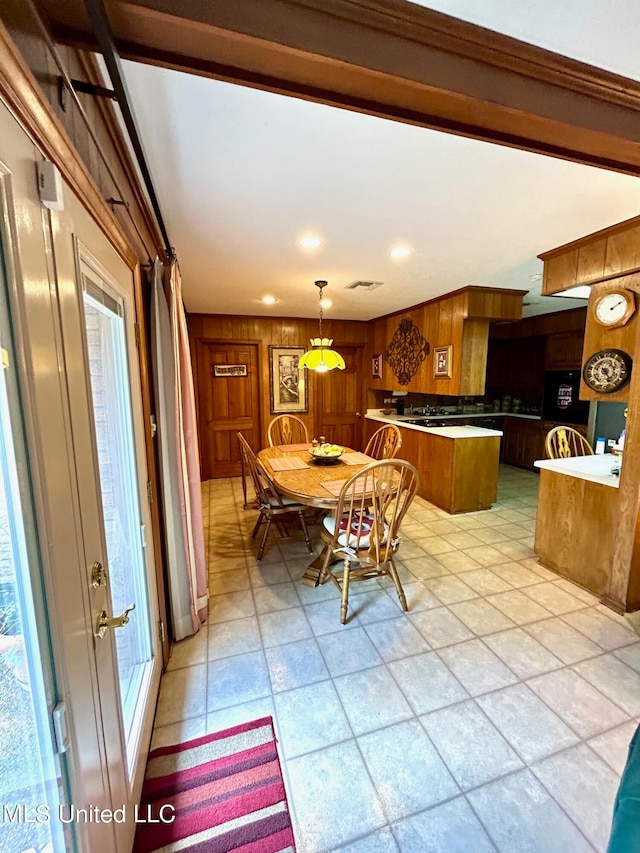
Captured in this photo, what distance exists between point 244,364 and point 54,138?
183 inches

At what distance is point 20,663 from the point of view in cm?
63

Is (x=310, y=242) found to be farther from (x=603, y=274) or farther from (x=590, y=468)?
(x=590, y=468)

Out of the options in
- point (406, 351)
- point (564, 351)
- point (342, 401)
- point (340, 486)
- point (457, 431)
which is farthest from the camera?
point (342, 401)

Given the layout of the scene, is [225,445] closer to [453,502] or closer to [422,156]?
[453,502]

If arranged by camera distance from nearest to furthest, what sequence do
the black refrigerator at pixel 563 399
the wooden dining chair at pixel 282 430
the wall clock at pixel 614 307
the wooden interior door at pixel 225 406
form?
the wall clock at pixel 614 307, the wooden dining chair at pixel 282 430, the black refrigerator at pixel 563 399, the wooden interior door at pixel 225 406

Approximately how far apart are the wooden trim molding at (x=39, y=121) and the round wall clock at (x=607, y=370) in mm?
2926

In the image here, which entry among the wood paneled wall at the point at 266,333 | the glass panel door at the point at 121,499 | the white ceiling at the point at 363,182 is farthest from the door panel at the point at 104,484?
the wood paneled wall at the point at 266,333

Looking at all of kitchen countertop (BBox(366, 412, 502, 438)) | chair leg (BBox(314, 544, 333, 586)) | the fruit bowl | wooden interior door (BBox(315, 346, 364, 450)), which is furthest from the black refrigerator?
chair leg (BBox(314, 544, 333, 586))

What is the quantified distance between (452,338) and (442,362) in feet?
0.96

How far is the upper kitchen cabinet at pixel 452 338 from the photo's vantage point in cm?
379

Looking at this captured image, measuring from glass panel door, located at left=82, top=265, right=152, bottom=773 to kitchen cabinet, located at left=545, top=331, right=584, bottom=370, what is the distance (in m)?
5.55

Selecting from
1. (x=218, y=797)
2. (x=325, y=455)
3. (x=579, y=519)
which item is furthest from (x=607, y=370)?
(x=218, y=797)

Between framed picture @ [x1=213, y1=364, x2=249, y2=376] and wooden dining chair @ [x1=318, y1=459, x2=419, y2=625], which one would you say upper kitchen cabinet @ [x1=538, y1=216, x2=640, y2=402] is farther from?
framed picture @ [x1=213, y1=364, x2=249, y2=376]

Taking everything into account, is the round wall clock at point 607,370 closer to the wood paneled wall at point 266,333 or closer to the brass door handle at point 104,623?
the brass door handle at point 104,623
